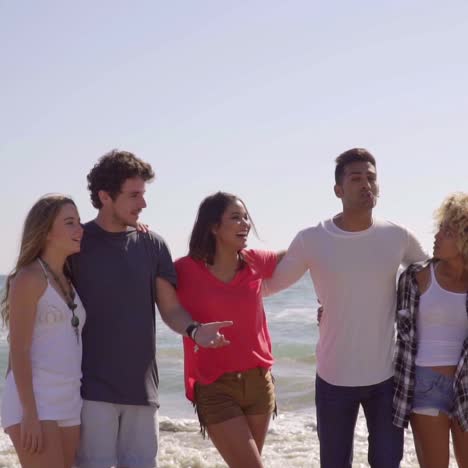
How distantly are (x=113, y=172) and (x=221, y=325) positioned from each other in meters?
1.04

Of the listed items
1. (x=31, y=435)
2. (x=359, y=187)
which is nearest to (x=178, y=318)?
(x=31, y=435)

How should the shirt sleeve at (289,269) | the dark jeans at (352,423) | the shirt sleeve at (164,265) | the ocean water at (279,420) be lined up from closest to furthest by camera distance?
the shirt sleeve at (164,265) → the dark jeans at (352,423) → the shirt sleeve at (289,269) → the ocean water at (279,420)

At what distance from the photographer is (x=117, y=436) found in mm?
4504

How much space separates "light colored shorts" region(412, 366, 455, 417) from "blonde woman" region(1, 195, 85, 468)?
1894mm

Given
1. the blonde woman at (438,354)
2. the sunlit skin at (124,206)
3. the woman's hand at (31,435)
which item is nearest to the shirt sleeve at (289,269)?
the blonde woman at (438,354)

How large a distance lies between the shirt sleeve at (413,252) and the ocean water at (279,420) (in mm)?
3201

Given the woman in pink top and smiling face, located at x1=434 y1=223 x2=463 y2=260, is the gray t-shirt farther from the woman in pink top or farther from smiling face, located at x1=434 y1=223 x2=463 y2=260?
smiling face, located at x1=434 y1=223 x2=463 y2=260

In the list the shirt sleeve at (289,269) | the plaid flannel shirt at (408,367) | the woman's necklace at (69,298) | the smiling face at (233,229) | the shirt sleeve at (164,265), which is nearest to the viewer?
the woman's necklace at (69,298)

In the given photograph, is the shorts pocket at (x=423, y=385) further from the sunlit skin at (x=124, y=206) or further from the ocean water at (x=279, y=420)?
the ocean water at (x=279, y=420)

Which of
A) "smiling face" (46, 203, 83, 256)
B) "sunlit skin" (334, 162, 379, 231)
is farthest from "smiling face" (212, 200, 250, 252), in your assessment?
"smiling face" (46, 203, 83, 256)

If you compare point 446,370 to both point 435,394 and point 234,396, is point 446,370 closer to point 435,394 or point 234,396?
point 435,394

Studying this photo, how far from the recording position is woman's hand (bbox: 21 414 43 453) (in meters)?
4.04

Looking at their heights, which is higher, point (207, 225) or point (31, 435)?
point (207, 225)

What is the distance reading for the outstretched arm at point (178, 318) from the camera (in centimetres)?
446
